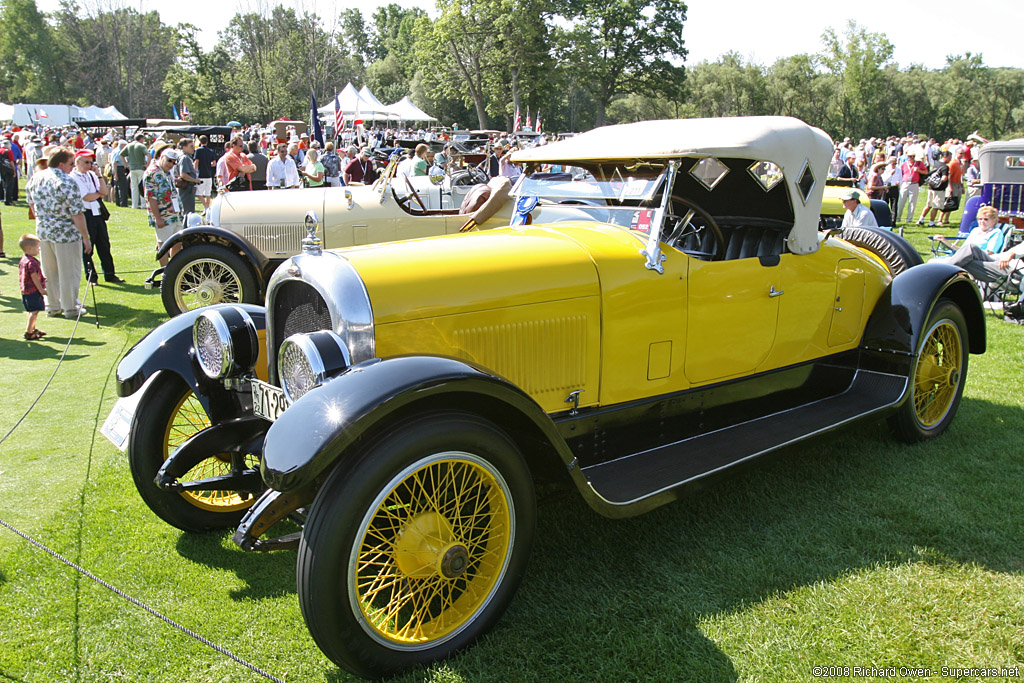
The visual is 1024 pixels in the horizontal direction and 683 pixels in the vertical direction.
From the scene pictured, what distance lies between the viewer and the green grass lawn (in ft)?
9.18

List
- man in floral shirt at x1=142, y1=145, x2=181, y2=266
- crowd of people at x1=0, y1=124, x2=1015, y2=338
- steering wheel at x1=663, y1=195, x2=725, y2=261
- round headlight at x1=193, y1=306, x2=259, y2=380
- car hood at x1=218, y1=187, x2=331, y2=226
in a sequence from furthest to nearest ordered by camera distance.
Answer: man in floral shirt at x1=142, y1=145, x2=181, y2=266 → car hood at x1=218, y1=187, x2=331, y2=226 → crowd of people at x1=0, y1=124, x2=1015, y2=338 → steering wheel at x1=663, y1=195, x2=725, y2=261 → round headlight at x1=193, y1=306, x2=259, y2=380

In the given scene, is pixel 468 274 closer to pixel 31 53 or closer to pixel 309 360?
pixel 309 360

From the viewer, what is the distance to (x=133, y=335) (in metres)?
7.82

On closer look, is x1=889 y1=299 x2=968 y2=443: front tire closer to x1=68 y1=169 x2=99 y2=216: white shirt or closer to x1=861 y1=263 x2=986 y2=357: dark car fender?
x1=861 y1=263 x2=986 y2=357: dark car fender

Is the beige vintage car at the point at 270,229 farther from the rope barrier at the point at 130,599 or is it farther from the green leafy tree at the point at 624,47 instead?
the green leafy tree at the point at 624,47

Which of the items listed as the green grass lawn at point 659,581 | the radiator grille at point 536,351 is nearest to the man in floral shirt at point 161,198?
the green grass lawn at point 659,581

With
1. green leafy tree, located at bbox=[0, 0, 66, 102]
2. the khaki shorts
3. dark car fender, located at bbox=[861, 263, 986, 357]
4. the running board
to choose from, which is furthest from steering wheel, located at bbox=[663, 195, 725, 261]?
green leafy tree, located at bbox=[0, 0, 66, 102]

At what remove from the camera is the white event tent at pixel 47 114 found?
4747 cm

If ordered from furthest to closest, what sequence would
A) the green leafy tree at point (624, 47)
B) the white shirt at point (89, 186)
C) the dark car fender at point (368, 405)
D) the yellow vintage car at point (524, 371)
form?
the green leafy tree at point (624, 47)
the white shirt at point (89, 186)
the yellow vintage car at point (524, 371)
the dark car fender at point (368, 405)

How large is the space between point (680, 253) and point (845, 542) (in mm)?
1711

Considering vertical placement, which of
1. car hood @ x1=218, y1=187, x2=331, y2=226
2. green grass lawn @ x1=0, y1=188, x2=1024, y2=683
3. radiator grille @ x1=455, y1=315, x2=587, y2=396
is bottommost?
green grass lawn @ x1=0, y1=188, x2=1024, y2=683

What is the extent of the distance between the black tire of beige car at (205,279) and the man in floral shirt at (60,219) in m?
1.02

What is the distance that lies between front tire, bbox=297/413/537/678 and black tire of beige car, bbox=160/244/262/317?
6263 mm

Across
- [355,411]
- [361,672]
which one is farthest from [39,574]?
[355,411]
